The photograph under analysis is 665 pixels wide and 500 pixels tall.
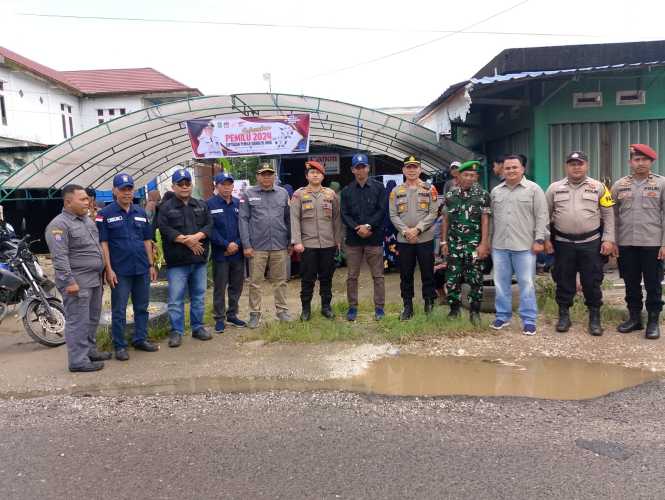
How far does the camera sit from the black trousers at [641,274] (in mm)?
5332

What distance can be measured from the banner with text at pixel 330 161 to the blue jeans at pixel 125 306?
31.4 ft

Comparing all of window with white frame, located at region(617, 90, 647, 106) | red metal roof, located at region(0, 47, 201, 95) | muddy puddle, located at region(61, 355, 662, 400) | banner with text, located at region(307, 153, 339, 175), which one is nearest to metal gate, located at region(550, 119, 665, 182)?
window with white frame, located at region(617, 90, 647, 106)

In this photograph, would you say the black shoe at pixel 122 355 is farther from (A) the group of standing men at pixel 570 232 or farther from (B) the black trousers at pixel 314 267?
(A) the group of standing men at pixel 570 232

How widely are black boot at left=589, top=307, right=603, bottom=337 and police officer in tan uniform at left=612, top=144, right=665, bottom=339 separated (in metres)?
0.25

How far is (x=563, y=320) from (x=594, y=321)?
29 centimetres

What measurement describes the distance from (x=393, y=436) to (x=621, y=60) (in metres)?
8.32

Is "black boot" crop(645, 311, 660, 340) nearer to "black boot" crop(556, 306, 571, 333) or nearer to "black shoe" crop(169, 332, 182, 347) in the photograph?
"black boot" crop(556, 306, 571, 333)

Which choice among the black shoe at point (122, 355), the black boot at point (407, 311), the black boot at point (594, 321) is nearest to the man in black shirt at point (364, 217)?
the black boot at point (407, 311)

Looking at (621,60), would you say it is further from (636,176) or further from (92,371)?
(92,371)

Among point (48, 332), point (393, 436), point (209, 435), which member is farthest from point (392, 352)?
point (48, 332)

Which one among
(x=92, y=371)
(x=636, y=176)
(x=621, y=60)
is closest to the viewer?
(x=92, y=371)

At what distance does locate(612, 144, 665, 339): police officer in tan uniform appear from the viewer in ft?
17.2

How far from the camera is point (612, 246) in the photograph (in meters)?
5.36

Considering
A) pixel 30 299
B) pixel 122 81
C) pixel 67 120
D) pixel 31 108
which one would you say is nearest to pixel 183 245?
pixel 30 299
